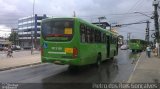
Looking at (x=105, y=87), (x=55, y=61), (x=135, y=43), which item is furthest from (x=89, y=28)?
(x=135, y=43)

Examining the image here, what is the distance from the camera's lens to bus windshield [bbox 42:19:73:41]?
51.5 feet

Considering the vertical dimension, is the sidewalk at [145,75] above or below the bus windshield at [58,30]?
below

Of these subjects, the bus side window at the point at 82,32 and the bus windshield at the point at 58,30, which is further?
the bus side window at the point at 82,32

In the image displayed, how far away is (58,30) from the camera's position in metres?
16.0

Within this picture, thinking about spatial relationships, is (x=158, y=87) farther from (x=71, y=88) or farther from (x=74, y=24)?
(x=74, y=24)

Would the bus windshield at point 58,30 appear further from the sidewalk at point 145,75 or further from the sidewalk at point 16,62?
the sidewalk at point 16,62

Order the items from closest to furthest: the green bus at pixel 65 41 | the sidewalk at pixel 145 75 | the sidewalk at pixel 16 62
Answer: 1. the sidewalk at pixel 145 75
2. the green bus at pixel 65 41
3. the sidewalk at pixel 16 62

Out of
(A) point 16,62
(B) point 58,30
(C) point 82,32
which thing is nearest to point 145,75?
(C) point 82,32

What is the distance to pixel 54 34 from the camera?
16.1 meters

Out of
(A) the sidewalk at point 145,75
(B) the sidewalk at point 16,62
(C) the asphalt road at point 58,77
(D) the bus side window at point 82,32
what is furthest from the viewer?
(B) the sidewalk at point 16,62

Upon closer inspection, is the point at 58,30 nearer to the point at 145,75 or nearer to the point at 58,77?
the point at 58,77

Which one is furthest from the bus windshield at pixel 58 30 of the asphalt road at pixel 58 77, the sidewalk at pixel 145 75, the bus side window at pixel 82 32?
the sidewalk at pixel 145 75

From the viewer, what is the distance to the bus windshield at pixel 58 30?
15.7m

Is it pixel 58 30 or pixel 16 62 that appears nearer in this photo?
pixel 58 30
